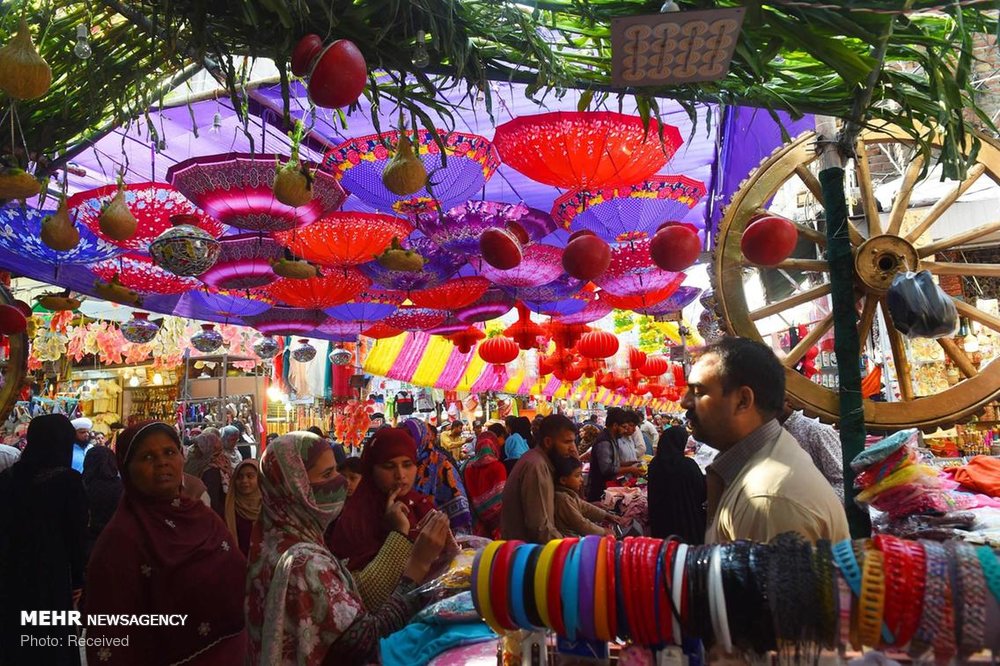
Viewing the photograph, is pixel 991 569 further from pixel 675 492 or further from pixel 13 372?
pixel 13 372

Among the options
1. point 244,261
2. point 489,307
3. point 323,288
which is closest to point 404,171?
point 244,261

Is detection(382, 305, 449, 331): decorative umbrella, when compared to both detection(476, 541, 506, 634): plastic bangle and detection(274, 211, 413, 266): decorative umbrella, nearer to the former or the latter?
detection(274, 211, 413, 266): decorative umbrella

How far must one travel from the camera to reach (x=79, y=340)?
12.5m

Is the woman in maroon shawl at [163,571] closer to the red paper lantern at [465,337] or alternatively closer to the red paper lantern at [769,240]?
the red paper lantern at [769,240]

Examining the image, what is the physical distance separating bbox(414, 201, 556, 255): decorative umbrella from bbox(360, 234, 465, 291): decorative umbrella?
93cm

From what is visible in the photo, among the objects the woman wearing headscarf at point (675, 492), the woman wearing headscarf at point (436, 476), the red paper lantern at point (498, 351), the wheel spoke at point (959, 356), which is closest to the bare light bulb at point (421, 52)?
the wheel spoke at point (959, 356)

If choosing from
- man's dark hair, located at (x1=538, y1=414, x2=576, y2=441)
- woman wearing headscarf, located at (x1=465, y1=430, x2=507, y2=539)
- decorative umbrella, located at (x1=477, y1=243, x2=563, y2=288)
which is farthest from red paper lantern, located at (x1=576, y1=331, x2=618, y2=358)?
man's dark hair, located at (x1=538, y1=414, x2=576, y2=441)

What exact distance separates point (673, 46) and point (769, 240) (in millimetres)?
1042

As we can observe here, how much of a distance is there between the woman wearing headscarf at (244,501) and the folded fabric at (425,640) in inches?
97.5

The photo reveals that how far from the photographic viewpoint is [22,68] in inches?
75.9

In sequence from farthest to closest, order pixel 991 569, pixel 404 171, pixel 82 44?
pixel 404 171 < pixel 82 44 < pixel 991 569

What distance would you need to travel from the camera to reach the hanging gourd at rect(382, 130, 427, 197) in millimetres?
2463

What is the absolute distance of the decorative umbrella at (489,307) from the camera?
27.4 feet

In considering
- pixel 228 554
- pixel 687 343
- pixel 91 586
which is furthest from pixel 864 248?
pixel 687 343
